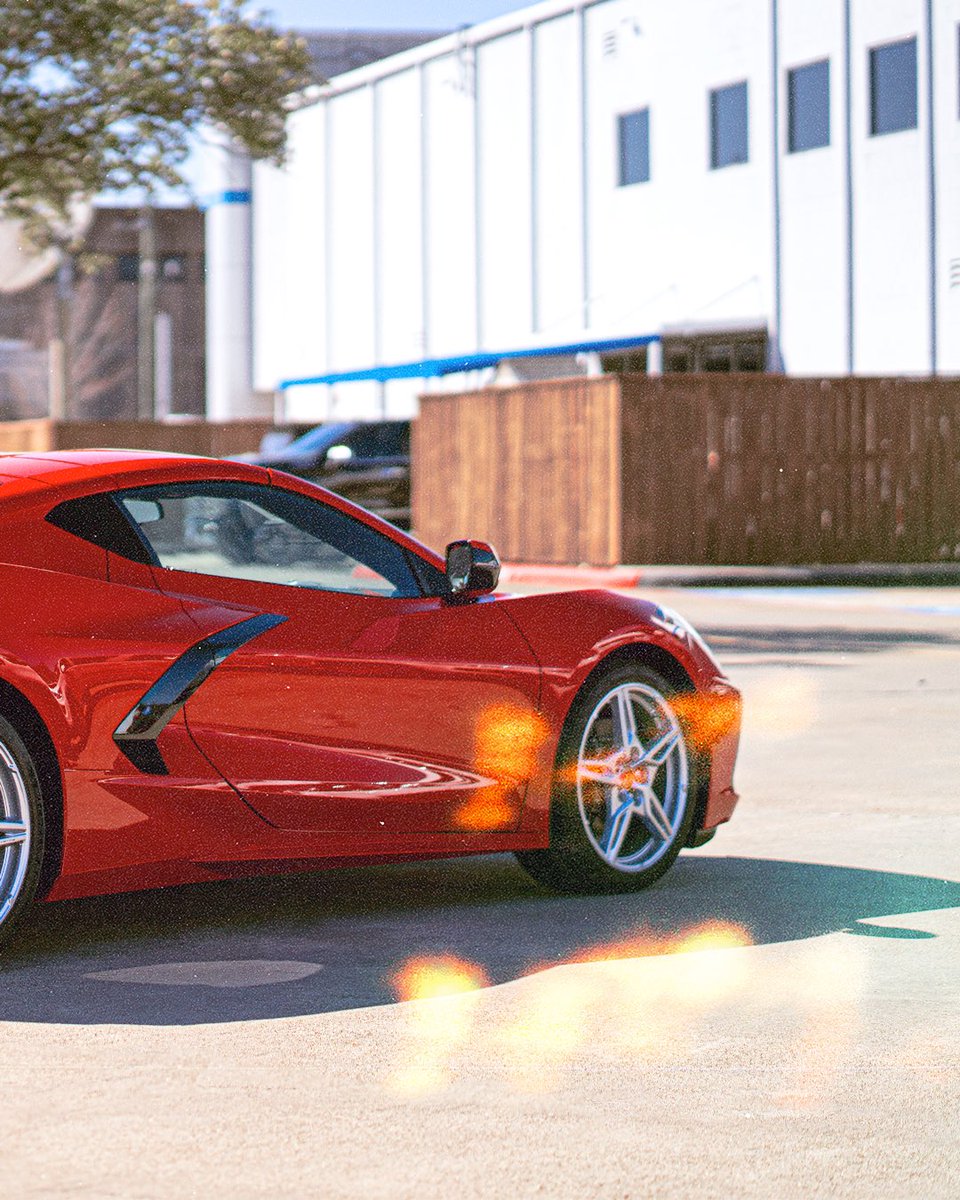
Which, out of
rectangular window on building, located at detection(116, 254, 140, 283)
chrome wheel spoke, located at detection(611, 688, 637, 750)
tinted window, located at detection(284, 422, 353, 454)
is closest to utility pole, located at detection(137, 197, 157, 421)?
rectangular window on building, located at detection(116, 254, 140, 283)

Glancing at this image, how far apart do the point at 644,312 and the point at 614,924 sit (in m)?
33.6

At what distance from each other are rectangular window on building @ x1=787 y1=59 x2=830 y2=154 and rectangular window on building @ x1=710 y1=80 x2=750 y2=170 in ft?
3.92

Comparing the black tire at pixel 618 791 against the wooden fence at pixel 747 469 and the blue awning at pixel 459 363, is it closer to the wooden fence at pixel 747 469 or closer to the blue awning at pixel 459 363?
the wooden fence at pixel 747 469

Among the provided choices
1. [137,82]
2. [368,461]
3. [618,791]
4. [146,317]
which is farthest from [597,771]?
[146,317]

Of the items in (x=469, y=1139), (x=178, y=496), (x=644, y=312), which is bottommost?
(x=469, y=1139)

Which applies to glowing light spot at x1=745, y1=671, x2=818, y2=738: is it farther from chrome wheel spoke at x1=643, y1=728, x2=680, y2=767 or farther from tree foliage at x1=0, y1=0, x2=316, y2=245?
tree foliage at x1=0, y1=0, x2=316, y2=245

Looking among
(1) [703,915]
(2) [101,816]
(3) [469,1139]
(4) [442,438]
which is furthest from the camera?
(4) [442,438]

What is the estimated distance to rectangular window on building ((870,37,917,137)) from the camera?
110ft

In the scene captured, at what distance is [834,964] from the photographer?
6066mm

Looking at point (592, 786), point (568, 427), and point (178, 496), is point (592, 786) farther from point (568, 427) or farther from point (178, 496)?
point (568, 427)

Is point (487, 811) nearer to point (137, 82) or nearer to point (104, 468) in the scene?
point (104, 468)

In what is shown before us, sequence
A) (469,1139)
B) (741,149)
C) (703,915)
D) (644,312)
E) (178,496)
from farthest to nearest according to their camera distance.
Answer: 1. (644,312)
2. (741,149)
3. (703,915)
4. (178,496)
5. (469,1139)

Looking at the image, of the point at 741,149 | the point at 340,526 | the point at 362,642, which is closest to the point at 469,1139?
the point at 362,642

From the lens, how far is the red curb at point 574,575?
26.1 meters
